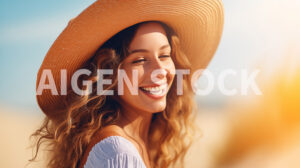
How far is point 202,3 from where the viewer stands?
5.83ft

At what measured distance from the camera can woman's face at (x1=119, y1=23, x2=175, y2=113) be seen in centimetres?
160

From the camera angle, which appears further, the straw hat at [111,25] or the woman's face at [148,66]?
the woman's face at [148,66]

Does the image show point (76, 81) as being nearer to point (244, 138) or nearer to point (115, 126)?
point (115, 126)

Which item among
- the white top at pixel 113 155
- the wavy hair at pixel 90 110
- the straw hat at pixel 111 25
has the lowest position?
the white top at pixel 113 155

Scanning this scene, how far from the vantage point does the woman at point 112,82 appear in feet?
4.80

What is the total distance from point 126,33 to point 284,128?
2.40 m

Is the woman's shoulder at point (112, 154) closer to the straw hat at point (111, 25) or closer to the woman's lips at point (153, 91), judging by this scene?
the woman's lips at point (153, 91)

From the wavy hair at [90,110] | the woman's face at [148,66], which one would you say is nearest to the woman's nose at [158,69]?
the woman's face at [148,66]


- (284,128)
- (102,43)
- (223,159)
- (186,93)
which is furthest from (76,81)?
(284,128)

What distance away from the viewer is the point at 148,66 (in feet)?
5.27

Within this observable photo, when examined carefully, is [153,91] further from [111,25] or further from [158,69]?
[111,25]

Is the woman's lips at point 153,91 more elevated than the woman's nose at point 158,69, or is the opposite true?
the woman's nose at point 158,69

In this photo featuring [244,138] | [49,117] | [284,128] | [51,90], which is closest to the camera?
[51,90]

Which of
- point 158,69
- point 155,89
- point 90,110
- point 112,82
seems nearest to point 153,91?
point 155,89
